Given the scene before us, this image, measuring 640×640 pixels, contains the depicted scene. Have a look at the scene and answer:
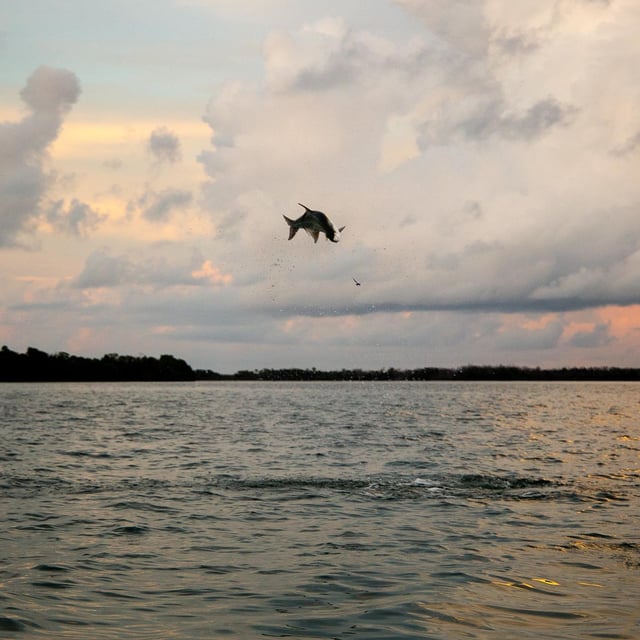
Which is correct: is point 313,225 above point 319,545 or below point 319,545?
above

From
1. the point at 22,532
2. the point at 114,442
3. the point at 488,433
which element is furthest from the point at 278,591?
the point at 488,433

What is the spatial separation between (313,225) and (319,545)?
22.5 ft

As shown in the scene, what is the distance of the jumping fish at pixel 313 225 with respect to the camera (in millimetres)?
17547

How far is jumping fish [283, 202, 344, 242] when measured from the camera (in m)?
17.5

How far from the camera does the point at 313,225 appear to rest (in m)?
17.8

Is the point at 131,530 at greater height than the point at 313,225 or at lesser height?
lesser

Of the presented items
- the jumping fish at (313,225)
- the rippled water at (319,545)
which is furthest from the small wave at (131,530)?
the jumping fish at (313,225)

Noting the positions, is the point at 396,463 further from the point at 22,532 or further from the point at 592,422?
the point at 592,422

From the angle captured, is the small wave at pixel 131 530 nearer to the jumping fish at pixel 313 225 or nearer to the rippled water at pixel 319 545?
the rippled water at pixel 319 545

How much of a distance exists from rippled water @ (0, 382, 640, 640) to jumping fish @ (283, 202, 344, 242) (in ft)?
21.6

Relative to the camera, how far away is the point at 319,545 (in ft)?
54.6

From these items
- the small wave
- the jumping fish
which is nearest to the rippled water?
the small wave

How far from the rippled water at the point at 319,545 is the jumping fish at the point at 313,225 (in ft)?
21.6

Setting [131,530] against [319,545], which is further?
[131,530]
